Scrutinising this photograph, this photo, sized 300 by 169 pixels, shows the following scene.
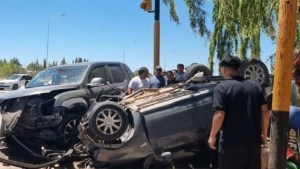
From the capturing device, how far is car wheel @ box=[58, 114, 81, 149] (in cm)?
914

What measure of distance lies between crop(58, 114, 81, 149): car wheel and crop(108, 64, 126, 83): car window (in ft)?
7.48

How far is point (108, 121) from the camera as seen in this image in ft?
24.1

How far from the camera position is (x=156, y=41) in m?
12.1

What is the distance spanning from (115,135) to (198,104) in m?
1.35

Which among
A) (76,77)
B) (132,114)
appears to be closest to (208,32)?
(76,77)

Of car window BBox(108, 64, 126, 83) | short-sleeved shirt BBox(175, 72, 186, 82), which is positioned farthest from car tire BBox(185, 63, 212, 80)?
car window BBox(108, 64, 126, 83)

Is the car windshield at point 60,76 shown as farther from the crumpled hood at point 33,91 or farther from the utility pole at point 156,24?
the utility pole at point 156,24

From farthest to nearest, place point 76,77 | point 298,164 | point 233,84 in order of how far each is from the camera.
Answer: point 76,77
point 298,164
point 233,84

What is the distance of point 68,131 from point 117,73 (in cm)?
267

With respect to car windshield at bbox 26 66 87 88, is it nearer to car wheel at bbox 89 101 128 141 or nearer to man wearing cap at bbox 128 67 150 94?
man wearing cap at bbox 128 67 150 94

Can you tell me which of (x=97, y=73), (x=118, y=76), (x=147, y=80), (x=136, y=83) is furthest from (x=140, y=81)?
(x=97, y=73)

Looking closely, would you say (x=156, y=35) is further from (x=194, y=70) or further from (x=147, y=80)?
(x=194, y=70)

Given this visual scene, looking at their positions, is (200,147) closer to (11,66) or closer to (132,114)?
(132,114)

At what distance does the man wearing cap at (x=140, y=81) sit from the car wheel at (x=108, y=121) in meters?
3.19
